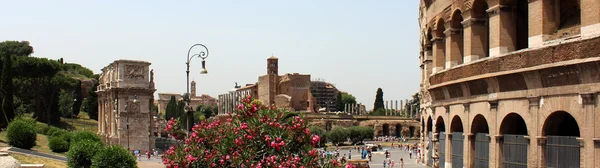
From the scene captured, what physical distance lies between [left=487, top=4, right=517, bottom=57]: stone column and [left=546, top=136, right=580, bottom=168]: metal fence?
2.69 m

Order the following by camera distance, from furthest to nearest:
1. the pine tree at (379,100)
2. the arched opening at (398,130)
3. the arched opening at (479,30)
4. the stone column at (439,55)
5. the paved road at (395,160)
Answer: the pine tree at (379,100) < the arched opening at (398,130) < the paved road at (395,160) < the stone column at (439,55) < the arched opening at (479,30)

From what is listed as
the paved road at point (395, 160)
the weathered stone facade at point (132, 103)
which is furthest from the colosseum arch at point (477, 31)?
the weathered stone facade at point (132, 103)

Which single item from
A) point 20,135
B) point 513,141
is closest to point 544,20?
point 513,141

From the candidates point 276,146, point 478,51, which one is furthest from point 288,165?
point 478,51

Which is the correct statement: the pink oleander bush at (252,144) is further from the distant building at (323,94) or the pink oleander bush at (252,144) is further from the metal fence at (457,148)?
the distant building at (323,94)

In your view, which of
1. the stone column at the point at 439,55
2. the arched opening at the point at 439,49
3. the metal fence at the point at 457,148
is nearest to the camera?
the metal fence at the point at 457,148

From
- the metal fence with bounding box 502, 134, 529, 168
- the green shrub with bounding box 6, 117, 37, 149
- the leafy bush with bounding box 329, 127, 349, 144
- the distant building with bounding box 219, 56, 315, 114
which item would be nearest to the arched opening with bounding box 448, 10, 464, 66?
the metal fence with bounding box 502, 134, 529, 168

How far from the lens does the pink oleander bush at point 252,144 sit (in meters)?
11.1

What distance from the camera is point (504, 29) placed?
622 inches

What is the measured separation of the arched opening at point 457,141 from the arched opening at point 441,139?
0.85m

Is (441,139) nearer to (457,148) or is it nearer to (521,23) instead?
(457,148)

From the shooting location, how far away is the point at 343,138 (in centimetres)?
7206

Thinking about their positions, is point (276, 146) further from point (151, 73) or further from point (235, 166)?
point (151, 73)

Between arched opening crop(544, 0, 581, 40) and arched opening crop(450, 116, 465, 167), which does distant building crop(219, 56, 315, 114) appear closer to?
arched opening crop(450, 116, 465, 167)
